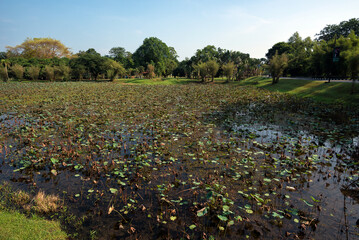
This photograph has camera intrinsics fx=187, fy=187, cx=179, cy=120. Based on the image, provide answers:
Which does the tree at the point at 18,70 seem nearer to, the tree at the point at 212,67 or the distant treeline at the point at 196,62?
the distant treeline at the point at 196,62

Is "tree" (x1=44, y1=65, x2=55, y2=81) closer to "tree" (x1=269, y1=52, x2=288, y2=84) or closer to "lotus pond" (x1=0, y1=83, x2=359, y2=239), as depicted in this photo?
"lotus pond" (x1=0, y1=83, x2=359, y2=239)

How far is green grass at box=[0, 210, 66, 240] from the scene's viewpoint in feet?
11.9

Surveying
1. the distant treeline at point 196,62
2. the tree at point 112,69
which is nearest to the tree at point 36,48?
the distant treeline at point 196,62

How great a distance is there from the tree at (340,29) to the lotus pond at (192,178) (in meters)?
75.9

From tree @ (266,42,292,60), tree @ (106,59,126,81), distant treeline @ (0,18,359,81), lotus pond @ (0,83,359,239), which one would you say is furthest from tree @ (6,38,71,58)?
tree @ (266,42,292,60)

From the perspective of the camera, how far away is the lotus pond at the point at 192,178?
13.8 ft

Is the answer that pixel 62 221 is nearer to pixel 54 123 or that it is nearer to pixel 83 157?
pixel 83 157

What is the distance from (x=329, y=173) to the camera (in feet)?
20.3

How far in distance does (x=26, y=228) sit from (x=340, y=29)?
9476 centimetres

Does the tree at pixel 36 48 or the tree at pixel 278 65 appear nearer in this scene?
the tree at pixel 278 65

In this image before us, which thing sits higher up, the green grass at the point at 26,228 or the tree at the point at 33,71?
the tree at the point at 33,71

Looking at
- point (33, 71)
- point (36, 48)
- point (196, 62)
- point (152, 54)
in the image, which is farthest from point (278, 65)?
point (36, 48)

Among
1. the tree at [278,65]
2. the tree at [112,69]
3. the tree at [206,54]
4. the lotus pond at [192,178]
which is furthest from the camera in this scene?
the tree at [206,54]

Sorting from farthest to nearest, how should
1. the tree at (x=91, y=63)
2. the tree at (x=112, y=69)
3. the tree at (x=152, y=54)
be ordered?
the tree at (x=152, y=54)
the tree at (x=91, y=63)
the tree at (x=112, y=69)
